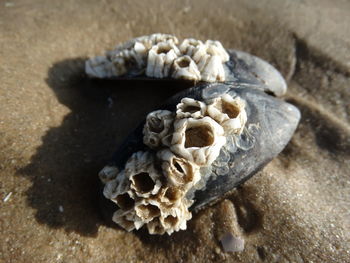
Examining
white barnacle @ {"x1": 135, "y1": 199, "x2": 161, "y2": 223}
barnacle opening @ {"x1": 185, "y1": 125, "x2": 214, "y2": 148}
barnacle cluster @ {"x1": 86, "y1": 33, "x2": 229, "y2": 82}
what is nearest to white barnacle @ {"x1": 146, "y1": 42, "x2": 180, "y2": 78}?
barnacle cluster @ {"x1": 86, "y1": 33, "x2": 229, "y2": 82}

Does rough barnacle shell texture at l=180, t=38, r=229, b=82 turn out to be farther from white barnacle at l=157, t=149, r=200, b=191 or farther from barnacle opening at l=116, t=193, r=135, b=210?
barnacle opening at l=116, t=193, r=135, b=210

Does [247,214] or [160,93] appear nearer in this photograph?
[247,214]

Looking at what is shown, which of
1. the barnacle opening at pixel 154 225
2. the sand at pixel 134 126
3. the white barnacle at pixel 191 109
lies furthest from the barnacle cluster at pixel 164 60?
the barnacle opening at pixel 154 225

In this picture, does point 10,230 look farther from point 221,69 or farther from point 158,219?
point 221,69

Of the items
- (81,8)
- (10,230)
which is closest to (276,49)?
(81,8)

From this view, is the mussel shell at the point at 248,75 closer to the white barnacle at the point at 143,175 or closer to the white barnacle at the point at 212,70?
the white barnacle at the point at 212,70

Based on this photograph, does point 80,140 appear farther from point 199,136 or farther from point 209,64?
point 209,64
